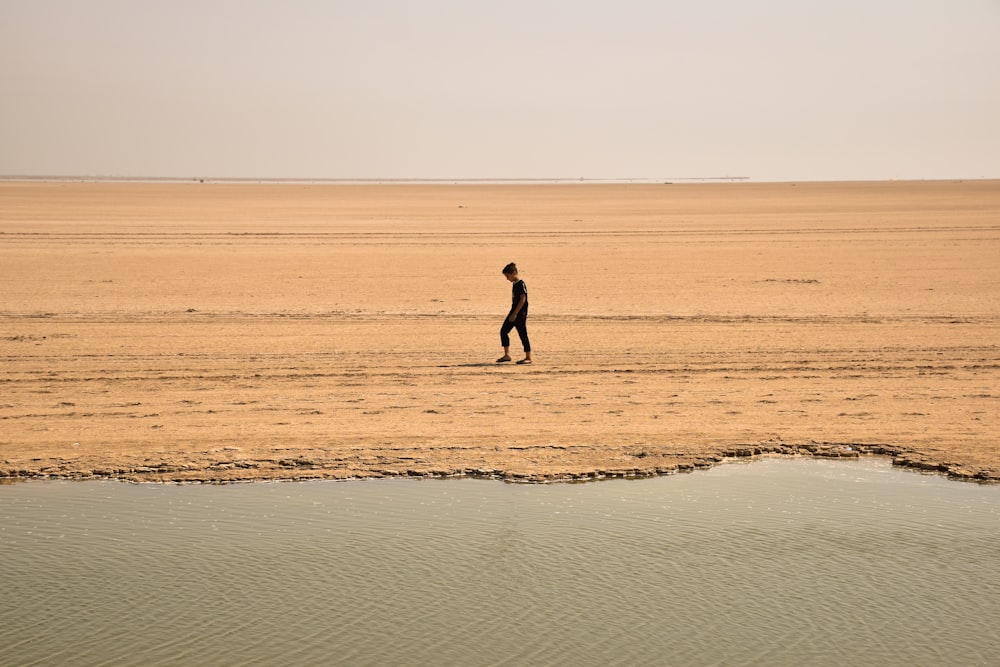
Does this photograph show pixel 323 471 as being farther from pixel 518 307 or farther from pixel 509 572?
pixel 518 307

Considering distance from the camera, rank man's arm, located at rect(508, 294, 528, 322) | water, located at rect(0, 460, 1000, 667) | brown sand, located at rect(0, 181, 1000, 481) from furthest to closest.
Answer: man's arm, located at rect(508, 294, 528, 322), brown sand, located at rect(0, 181, 1000, 481), water, located at rect(0, 460, 1000, 667)

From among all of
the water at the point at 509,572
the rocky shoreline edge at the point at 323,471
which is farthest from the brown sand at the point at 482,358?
the water at the point at 509,572

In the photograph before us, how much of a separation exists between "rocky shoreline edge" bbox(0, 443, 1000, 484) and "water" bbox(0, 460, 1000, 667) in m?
0.20

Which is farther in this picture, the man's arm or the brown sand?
the man's arm

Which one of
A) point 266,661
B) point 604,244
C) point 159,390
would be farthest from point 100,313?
point 604,244

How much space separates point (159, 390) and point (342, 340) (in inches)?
159

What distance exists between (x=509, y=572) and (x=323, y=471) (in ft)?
8.98

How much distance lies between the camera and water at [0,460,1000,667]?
7.04 metres

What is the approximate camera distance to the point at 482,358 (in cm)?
1597

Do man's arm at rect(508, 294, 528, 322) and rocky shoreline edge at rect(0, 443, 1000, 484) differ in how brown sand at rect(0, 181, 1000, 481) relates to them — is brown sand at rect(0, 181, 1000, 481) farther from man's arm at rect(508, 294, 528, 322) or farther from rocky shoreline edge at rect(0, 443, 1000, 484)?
man's arm at rect(508, 294, 528, 322)

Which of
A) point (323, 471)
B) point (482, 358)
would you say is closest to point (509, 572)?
point (323, 471)

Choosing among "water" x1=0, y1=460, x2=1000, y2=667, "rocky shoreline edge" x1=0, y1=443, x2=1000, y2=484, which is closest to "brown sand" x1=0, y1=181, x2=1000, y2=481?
"rocky shoreline edge" x1=0, y1=443, x2=1000, y2=484

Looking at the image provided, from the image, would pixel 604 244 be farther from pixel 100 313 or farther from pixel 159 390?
pixel 159 390

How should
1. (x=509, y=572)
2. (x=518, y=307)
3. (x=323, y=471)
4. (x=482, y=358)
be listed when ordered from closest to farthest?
(x=509, y=572), (x=323, y=471), (x=518, y=307), (x=482, y=358)
